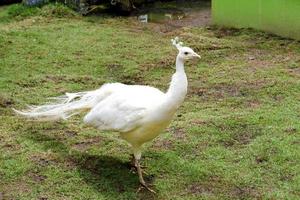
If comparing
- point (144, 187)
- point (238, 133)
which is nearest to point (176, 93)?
point (144, 187)

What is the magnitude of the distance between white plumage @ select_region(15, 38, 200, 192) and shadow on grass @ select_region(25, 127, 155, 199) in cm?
15

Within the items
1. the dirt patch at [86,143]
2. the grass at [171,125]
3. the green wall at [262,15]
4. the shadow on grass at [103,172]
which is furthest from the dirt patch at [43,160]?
the green wall at [262,15]

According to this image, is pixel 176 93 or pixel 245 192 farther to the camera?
pixel 245 192

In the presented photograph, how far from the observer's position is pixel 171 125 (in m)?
6.31

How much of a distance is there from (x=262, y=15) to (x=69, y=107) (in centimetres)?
545

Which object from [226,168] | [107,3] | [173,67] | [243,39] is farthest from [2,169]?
[107,3]

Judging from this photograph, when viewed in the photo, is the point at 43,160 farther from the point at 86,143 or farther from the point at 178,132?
the point at 178,132

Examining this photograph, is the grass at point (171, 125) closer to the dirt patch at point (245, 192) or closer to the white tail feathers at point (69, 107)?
the dirt patch at point (245, 192)

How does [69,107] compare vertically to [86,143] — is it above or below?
above

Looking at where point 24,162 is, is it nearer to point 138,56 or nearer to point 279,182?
point 279,182

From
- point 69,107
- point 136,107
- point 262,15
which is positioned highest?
point 136,107

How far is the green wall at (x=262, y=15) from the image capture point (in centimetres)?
966

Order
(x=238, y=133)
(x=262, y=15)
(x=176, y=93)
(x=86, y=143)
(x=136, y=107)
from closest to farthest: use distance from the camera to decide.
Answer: (x=176, y=93) < (x=136, y=107) < (x=86, y=143) < (x=238, y=133) < (x=262, y=15)

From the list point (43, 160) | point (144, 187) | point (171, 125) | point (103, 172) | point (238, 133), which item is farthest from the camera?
point (171, 125)
